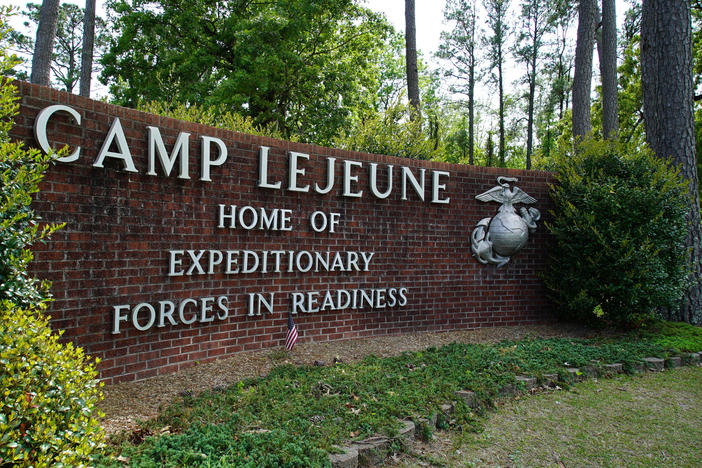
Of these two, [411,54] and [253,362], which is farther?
[411,54]

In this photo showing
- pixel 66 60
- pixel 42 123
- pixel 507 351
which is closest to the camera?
pixel 42 123

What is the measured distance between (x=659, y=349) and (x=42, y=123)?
7.70 m

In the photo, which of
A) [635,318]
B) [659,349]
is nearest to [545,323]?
[635,318]

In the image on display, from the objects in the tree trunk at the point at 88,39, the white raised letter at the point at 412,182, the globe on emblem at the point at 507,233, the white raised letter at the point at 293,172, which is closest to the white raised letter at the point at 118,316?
the white raised letter at the point at 293,172

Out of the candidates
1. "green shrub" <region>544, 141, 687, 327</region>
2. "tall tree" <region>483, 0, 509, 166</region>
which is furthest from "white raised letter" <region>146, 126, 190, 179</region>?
"tall tree" <region>483, 0, 509, 166</region>

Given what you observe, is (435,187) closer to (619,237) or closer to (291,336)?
(619,237)

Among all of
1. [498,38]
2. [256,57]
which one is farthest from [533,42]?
[256,57]

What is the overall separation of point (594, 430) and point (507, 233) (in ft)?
12.7

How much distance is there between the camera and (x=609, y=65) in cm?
1417

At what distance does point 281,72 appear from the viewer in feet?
50.5

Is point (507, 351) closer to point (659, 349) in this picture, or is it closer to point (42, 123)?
point (659, 349)

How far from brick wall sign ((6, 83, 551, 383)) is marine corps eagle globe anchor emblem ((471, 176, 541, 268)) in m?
0.03

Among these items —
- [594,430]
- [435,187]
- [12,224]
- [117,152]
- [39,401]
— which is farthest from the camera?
[435,187]

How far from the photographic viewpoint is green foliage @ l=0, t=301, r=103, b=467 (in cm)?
211
